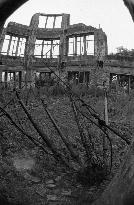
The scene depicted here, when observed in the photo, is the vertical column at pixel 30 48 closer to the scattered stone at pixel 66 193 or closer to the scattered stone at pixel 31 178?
the scattered stone at pixel 31 178

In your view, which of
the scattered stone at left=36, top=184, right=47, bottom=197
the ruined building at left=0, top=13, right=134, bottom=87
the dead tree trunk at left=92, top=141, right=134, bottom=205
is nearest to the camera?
the dead tree trunk at left=92, top=141, right=134, bottom=205

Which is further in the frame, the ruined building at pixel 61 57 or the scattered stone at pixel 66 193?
the ruined building at pixel 61 57

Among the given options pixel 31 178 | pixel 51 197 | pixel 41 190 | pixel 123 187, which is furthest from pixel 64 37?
pixel 123 187

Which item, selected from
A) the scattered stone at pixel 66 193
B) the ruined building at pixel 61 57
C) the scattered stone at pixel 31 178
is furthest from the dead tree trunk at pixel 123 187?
the ruined building at pixel 61 57

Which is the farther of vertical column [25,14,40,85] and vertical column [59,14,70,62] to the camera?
vertical column [59,14,70,62]

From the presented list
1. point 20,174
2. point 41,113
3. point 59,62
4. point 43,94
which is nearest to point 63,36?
point 59,62

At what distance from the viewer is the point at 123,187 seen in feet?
5.96

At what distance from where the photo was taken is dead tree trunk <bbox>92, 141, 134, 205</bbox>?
1729mm

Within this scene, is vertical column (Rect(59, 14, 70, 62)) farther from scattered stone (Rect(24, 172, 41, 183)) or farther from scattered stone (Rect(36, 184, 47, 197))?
scattered stone (Rect(36, 184, 47, 197))

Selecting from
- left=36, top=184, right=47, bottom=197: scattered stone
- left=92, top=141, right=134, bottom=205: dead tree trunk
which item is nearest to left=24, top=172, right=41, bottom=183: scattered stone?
left=36, top=184, right=47, bottom=197: scattered stone

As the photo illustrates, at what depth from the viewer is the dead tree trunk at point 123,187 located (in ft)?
5.67

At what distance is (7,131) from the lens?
27.6 ft

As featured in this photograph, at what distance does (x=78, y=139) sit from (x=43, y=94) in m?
8.40

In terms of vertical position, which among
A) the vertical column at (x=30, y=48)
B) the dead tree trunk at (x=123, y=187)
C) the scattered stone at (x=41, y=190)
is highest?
the vertical column at (x=30, y=48)
